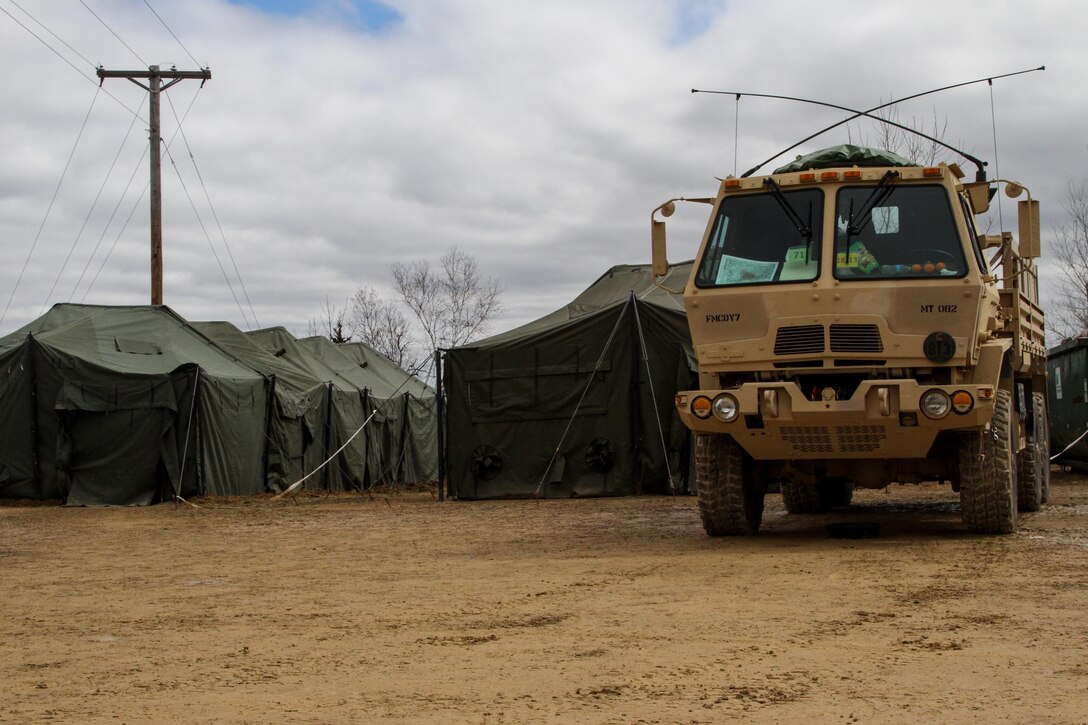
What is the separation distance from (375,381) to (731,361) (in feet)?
62.0

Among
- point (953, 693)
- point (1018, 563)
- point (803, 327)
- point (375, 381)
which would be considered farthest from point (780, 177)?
point (375, 381)

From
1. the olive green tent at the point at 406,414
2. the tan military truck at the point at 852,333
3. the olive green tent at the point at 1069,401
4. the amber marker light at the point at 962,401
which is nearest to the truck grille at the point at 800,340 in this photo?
the tan military truck at the point at 852,333

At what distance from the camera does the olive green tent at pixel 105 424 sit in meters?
20.0

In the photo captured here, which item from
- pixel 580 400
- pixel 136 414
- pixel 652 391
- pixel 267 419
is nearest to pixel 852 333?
pixel 652 391

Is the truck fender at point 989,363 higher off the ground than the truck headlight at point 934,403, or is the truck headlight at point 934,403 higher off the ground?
the truck fender at point 989,363

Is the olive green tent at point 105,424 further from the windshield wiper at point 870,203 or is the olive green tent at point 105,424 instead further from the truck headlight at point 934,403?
the truck headlight at point 934,403

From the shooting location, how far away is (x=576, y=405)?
61.0 feet

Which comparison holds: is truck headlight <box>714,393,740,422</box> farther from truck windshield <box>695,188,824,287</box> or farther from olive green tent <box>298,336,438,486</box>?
olive green tent <box>298,336,438,486</box>

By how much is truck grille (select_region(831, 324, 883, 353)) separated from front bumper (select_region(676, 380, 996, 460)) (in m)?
0.32

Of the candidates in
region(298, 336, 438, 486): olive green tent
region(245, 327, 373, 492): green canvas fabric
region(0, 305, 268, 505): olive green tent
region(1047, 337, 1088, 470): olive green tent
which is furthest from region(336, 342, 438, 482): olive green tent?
region(1047, 337, 1088, 470): olive green tent

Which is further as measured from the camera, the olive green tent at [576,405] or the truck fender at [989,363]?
the olive green tent at [576,405]

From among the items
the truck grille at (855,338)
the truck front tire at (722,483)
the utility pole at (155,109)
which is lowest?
the truck front tire at (722,483)

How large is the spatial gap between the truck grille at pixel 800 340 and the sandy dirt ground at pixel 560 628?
63.8 inches

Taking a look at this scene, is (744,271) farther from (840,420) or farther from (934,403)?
(934,403)
